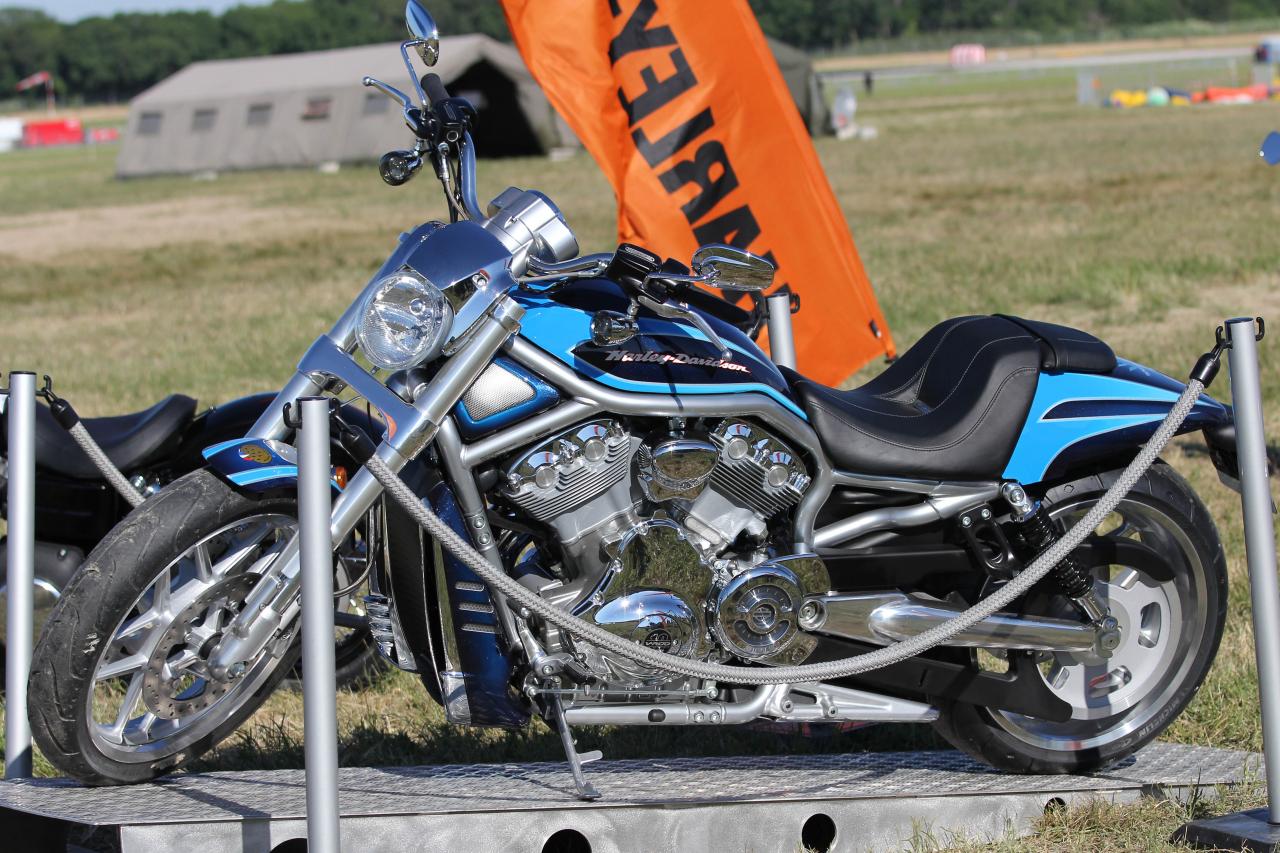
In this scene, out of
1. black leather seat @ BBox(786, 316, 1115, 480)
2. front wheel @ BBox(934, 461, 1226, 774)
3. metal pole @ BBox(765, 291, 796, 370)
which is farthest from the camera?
metal pole @ BBox(765, 291, 796, 370)

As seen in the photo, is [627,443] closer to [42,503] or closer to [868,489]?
[868,489]

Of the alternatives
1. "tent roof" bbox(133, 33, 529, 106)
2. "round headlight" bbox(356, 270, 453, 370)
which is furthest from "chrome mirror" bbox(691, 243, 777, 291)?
"tent roof" bbox(133, 33, 529, 106)

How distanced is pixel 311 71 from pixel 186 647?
29.0 m

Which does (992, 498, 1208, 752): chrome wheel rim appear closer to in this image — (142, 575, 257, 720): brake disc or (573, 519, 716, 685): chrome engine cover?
(573, 519, 716, 685): chrome engine cover

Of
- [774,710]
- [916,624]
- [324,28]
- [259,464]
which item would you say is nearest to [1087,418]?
[916,624]

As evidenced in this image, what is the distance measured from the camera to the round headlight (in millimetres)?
3221

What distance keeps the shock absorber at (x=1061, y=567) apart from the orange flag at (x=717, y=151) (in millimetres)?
2414

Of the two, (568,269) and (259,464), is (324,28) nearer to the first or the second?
(259,464)

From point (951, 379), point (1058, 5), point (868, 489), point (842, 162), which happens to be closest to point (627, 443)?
point (868, 489)

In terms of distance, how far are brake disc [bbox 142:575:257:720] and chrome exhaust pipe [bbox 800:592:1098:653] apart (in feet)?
4.49

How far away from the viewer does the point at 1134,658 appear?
13.3 ft

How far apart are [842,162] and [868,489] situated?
22562 millimetres

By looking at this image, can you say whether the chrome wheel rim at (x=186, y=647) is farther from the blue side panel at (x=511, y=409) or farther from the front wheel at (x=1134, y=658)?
the front wheel at (x=1134, y=658)

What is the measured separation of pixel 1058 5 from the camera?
113750 mm
